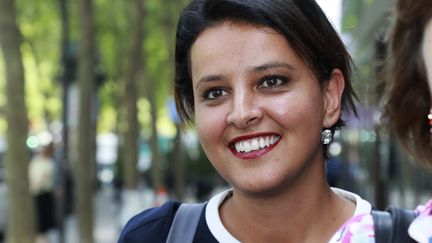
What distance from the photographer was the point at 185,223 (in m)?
2.62

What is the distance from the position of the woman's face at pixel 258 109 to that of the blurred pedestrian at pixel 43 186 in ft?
36.8

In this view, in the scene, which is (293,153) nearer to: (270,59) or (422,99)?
(270,59)

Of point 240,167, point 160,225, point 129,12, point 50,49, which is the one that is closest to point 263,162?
point 240,167

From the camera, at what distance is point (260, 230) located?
257 cm

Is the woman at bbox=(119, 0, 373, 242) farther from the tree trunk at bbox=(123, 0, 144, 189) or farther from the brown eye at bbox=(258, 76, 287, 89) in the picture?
the tree trunk at bbox=(123, 0, 144, 189)

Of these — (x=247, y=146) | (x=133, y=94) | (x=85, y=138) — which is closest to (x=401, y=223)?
(x=247, y=146)

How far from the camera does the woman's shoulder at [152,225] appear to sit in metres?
2.62

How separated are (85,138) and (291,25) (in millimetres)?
9461

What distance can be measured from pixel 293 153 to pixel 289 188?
12cm

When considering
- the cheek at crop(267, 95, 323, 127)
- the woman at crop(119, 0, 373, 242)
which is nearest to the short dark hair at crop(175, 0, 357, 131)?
the woman at crop(119, 0, 373, 242)

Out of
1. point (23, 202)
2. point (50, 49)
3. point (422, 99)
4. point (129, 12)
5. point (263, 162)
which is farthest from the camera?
point (50, 49)

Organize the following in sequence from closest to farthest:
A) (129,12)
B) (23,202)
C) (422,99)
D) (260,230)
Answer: (422,99), (260,230), (23,202), (129,12)

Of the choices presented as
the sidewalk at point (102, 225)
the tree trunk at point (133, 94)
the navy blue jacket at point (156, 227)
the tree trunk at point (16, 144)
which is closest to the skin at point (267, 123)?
the navy blue jacket at point (156, 227)

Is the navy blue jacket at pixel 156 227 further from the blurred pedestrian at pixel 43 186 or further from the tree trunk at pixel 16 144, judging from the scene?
the blurred pedestrian at pixel 43 186
